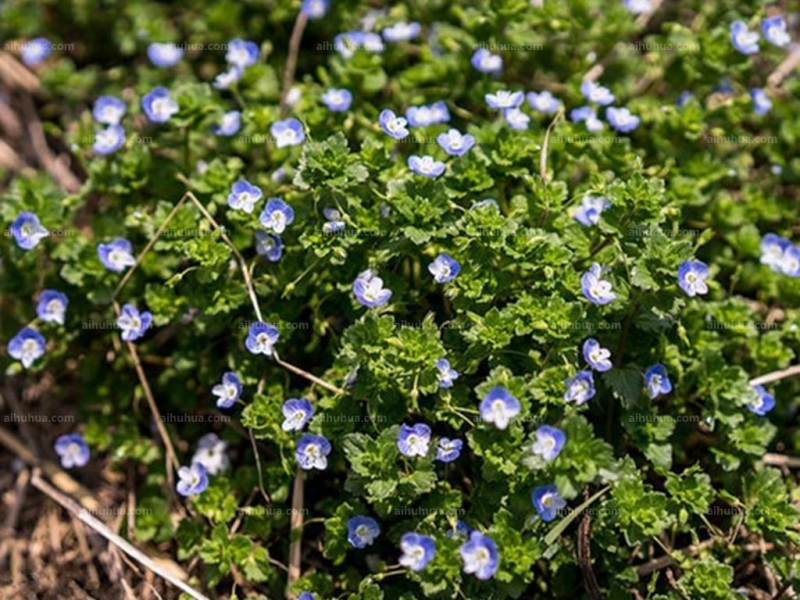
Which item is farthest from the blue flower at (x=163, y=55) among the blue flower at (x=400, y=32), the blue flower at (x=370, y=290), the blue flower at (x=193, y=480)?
the blue flower at (x=193, y=480)

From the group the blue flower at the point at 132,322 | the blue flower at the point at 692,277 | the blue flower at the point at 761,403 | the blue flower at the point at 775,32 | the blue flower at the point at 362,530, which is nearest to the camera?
the blue flower at the point at 692,277

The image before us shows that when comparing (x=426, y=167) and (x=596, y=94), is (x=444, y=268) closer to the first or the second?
(x=426, y=167)

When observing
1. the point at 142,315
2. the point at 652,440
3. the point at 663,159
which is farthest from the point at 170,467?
the point at 663,159

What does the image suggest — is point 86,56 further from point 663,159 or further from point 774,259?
point 774,259

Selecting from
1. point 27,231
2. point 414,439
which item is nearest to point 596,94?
point 414,439

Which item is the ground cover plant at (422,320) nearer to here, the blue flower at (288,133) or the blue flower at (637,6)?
the blue flower at (288,133)

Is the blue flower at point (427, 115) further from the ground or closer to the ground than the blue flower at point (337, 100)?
closer to the ground

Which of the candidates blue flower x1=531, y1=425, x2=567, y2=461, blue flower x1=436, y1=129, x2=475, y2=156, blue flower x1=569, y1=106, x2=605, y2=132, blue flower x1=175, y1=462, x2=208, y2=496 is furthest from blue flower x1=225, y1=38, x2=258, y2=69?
blue flower x1=531, y1=425, x2=567, y2=461
